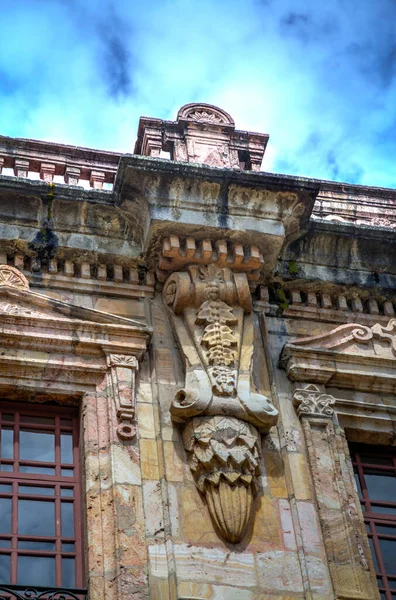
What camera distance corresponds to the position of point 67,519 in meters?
11.8

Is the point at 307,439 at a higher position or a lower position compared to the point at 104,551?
higher

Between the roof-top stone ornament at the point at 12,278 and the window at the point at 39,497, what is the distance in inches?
49.4

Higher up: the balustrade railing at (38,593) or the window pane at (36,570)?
the window pane at (36,570)

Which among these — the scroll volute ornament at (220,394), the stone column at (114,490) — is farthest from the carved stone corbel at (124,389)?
the scroll volute ornament at (220,394)

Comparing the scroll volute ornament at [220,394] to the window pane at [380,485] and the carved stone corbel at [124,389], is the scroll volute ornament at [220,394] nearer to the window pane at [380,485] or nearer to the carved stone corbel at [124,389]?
the carved stone corbel at [124,389]

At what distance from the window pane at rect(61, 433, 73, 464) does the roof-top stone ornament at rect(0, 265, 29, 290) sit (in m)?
1.60

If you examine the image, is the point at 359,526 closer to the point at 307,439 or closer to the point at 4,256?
the point at 307,439

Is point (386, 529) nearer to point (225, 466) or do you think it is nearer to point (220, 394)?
point (225, 466)

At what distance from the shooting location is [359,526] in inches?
473

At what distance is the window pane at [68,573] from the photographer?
1133 centimetres

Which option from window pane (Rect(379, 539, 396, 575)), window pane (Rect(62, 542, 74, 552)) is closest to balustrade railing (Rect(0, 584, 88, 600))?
window pane (Rect(62, 542, 74, 552))

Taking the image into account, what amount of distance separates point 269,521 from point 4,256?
3.81 m

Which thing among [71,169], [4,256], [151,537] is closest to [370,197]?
[71,169]

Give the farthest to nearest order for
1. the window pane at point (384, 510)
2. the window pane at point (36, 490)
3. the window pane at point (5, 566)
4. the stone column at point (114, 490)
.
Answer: the window pane at point (384, 510) < the window pane at point (36, 490) < the window pane at point (5, 566) < the stone column at point (114, 490)
